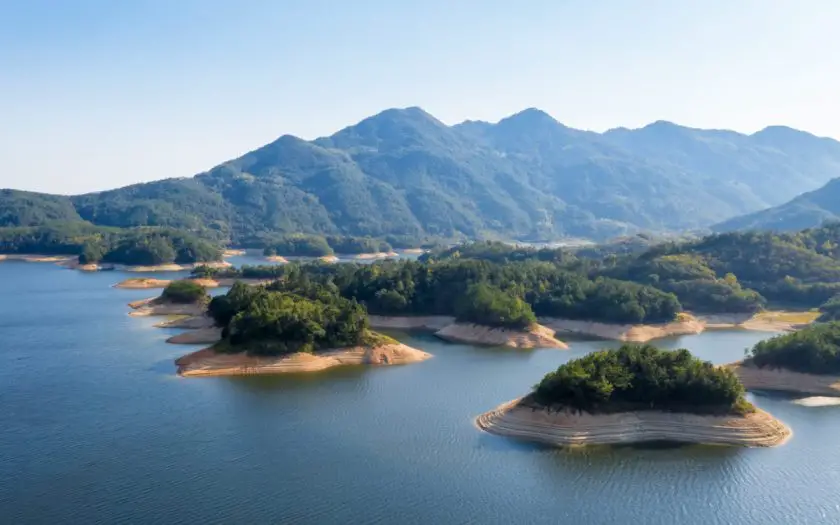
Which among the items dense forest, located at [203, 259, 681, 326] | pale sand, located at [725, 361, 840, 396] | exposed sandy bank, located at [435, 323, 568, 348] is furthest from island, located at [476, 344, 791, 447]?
dense forest, located at [203, 259, 681, 326]

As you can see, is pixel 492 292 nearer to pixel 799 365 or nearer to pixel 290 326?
pixel 290 326

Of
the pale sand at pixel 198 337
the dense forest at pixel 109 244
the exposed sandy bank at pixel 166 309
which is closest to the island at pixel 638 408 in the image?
the pale sand at pixel 198 337

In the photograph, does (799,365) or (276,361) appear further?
(276,361)

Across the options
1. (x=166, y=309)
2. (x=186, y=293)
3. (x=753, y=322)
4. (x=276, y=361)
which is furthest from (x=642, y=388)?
(x=166, y=309)

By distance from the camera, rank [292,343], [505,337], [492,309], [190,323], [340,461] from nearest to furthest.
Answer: [340,461], [292,343], [505,337], [492,309], [190,323]

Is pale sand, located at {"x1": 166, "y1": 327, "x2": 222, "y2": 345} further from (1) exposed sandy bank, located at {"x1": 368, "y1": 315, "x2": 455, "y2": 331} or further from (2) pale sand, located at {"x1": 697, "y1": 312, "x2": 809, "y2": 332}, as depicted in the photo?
(2) pale sand, located at {"x1": 697, "y1": 312, "x2": 809, "y2": 332}

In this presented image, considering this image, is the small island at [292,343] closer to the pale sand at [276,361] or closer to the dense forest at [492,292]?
the pale sand at [276,361]
